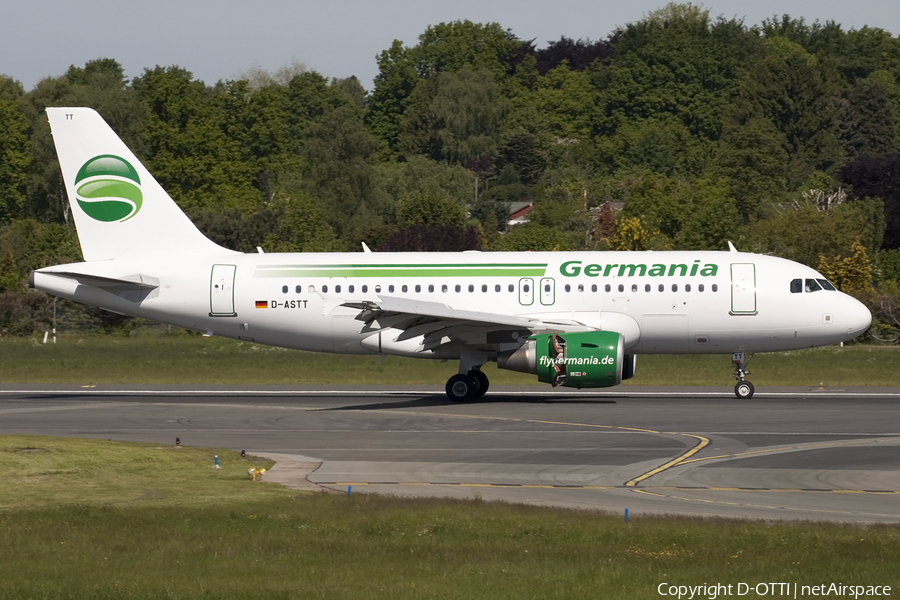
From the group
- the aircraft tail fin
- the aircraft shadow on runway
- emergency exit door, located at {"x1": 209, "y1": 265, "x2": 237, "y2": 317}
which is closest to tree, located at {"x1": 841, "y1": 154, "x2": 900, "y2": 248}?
the aircraft shadow on runway

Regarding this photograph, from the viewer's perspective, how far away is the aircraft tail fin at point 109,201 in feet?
121

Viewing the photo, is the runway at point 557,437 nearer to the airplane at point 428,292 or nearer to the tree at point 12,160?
the airplane at point 428,292

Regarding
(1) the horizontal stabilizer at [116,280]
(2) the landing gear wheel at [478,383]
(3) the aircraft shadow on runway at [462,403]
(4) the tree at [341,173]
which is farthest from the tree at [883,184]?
(1) the horizontal stabilizer at [116,280]

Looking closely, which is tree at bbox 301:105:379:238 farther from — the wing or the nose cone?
the nose cone

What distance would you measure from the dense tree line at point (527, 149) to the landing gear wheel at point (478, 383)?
2619 cm

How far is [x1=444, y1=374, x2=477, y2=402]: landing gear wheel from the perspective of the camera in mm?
35062

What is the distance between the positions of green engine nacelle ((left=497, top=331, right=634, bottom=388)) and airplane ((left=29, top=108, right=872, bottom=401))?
0.48 m

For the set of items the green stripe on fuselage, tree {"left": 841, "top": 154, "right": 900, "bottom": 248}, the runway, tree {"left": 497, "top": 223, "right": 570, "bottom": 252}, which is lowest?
the runway

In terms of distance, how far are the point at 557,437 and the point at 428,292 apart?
9978 millimetres

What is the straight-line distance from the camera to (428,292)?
3584 centimetres

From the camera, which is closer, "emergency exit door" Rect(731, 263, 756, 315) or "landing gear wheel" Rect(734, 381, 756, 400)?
"landing gear wheel" Rect(734, 381, 756, 400)

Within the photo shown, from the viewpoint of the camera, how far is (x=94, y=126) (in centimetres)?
3719

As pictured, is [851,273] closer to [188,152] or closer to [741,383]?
[741,383]

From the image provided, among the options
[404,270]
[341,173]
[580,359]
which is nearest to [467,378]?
[404,270]
